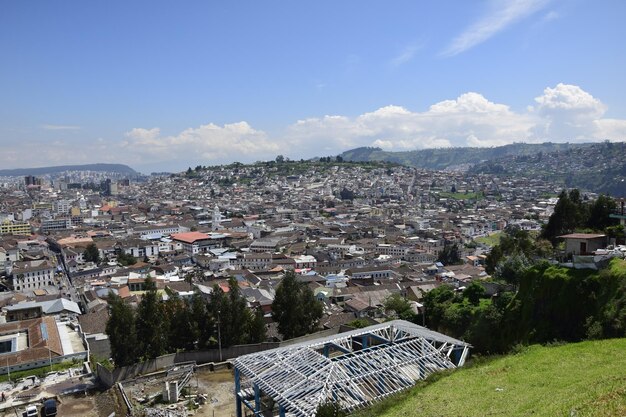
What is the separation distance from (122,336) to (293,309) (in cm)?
596

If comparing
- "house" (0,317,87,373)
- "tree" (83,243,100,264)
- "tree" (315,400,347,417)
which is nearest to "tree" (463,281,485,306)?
"tree" (315,400,347,417)

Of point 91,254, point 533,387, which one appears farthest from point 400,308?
point 91,254

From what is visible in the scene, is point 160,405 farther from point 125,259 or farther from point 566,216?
point 125,259

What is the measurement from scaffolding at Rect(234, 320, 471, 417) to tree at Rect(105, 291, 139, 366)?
5.02m

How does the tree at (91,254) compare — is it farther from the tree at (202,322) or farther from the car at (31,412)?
the car at (31,412)

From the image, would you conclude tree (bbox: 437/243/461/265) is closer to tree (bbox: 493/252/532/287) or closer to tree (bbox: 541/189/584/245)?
tree (bbox: 541/189/584/245)

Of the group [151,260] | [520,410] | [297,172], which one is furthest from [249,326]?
[297,172]

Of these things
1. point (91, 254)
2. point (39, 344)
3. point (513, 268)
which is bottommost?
point (91, 254)

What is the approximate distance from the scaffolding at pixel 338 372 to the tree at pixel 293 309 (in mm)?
5778

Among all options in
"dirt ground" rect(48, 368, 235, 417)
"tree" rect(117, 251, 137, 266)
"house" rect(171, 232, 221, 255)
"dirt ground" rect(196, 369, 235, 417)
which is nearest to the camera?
"dirt ground" rect(196, 369, 235, 417)

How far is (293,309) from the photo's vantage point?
18.7 m

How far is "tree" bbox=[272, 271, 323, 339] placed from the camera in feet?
61.2

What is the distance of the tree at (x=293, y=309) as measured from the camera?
18.6 metres

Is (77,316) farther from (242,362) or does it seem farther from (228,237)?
(228,237)
